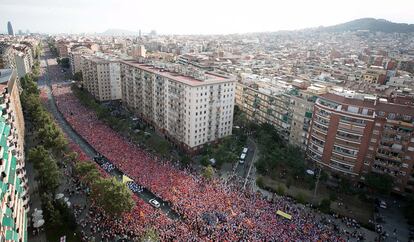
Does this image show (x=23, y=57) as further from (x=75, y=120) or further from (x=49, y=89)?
(x=75, y=120)

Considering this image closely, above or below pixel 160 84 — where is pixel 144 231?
below

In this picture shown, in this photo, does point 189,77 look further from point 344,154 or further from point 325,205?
point 325,205

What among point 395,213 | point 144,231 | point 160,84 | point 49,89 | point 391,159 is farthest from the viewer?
point 49,89

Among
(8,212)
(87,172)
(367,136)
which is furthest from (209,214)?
(367,136)

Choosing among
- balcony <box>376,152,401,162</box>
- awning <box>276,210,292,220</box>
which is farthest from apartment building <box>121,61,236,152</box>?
balcony <box>376,152,401,162</box>

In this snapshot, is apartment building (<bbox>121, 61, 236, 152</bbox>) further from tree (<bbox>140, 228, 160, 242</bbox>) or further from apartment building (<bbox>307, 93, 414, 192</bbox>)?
tree (<bbox>140, 228, 160, 242</bbox>)

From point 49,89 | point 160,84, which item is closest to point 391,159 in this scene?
point 160,84

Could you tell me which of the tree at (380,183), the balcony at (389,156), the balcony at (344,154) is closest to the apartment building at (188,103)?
the balcony at (344,154)
